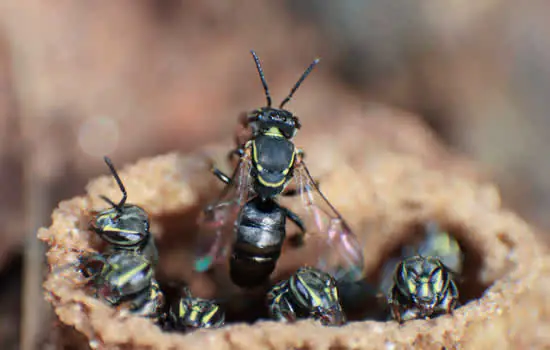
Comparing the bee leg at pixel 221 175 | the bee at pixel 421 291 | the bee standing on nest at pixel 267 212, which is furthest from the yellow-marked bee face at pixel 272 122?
the bee at pixel 421 291

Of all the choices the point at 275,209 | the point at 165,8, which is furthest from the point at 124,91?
the point at 275,209

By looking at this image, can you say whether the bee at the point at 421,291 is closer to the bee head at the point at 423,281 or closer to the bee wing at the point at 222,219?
the bee head at the point at 423,281

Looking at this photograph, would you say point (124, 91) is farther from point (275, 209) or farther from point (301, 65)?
point (275, 209)

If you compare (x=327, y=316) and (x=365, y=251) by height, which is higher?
(x=365, y=251)

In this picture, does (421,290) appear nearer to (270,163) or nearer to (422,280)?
(422,280)

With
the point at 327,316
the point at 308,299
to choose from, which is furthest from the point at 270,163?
the point at 327,316

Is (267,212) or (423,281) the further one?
(267,212)

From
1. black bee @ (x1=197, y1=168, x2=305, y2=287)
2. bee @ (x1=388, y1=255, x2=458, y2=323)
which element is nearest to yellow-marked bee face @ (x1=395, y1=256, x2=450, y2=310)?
bee @ (x1=388, y1=255, x2=458, y2=323)
